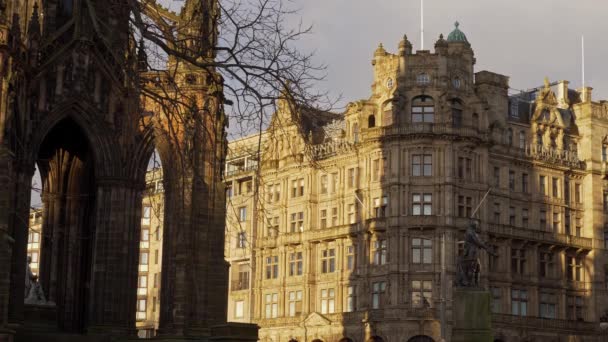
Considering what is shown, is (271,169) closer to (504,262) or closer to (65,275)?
(504,262)

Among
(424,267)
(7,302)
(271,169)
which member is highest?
(271,169)

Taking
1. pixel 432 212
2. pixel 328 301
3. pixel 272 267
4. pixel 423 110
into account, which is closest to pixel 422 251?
pixel 432 212

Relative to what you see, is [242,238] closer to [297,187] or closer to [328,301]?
[328,301]

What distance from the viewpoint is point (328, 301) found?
84.8 meters

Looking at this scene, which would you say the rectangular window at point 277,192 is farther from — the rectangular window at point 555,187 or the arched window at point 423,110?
the rectangular window at point 555,187

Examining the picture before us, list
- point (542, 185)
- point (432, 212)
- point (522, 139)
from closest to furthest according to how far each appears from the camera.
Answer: point (432, 212) < point (542, 185) < point (522, 139)

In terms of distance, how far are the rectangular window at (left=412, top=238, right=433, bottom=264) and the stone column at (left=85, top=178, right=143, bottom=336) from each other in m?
47.2

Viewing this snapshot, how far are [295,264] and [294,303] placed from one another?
9.69ft

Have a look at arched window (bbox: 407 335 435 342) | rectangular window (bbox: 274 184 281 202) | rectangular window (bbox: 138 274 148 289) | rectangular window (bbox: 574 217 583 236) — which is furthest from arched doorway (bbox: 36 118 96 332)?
rectangular window (bbox: 138 274 148 289)

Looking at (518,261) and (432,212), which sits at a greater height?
(432,212)

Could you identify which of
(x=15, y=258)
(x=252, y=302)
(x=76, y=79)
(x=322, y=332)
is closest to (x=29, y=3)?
(x=76, y=79)

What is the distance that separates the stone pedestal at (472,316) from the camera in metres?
37.8

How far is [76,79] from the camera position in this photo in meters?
32.4

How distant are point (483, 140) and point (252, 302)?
904 inches
